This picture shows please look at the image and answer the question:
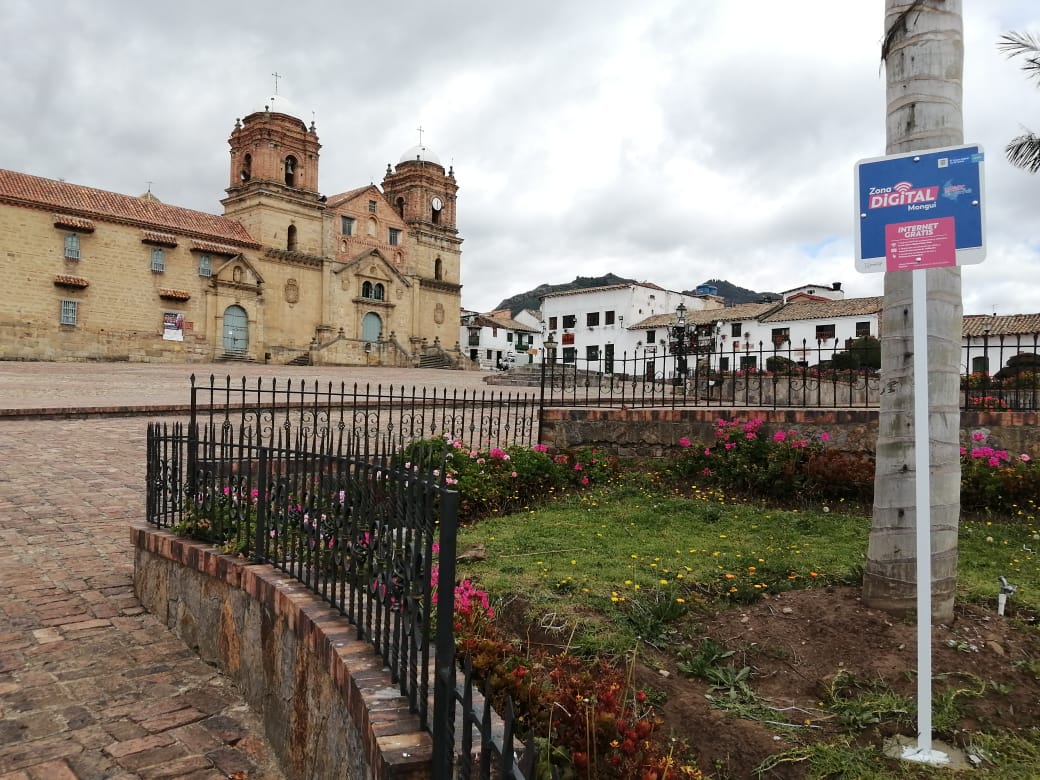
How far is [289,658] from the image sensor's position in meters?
3.36

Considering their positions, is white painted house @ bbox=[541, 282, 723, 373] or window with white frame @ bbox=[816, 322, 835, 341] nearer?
window with white frame @ bbox=[816, 322, 835, 341]

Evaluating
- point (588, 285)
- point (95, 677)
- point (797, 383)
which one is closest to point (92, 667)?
point (95, 677)

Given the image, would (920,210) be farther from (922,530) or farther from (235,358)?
(235,358)

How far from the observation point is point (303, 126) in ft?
134

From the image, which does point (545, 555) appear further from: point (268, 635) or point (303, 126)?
point (303, 126)

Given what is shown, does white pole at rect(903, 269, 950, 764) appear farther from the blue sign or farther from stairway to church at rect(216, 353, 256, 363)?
stairway to church at rect(216, 353, 256, 363)

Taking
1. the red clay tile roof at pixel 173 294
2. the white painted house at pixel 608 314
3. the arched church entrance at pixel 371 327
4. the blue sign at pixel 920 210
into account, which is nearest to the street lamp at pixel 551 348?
the blue sign at pixel 920 210

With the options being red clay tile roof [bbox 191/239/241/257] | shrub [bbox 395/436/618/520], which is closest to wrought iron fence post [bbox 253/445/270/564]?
shrub [bbox 395/436/618/520]

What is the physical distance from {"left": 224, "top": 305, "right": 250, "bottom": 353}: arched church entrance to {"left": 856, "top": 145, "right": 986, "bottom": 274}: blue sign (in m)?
36.9

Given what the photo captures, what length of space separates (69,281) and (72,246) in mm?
1709

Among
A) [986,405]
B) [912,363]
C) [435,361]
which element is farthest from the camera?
[435,361]

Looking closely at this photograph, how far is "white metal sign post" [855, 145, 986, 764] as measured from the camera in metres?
2.75

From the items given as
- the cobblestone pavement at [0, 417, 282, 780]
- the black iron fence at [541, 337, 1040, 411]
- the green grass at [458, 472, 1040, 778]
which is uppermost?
the black iron fence at [541, 337, 1040, 411]

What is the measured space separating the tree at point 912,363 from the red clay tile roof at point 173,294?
3541 centimetres
